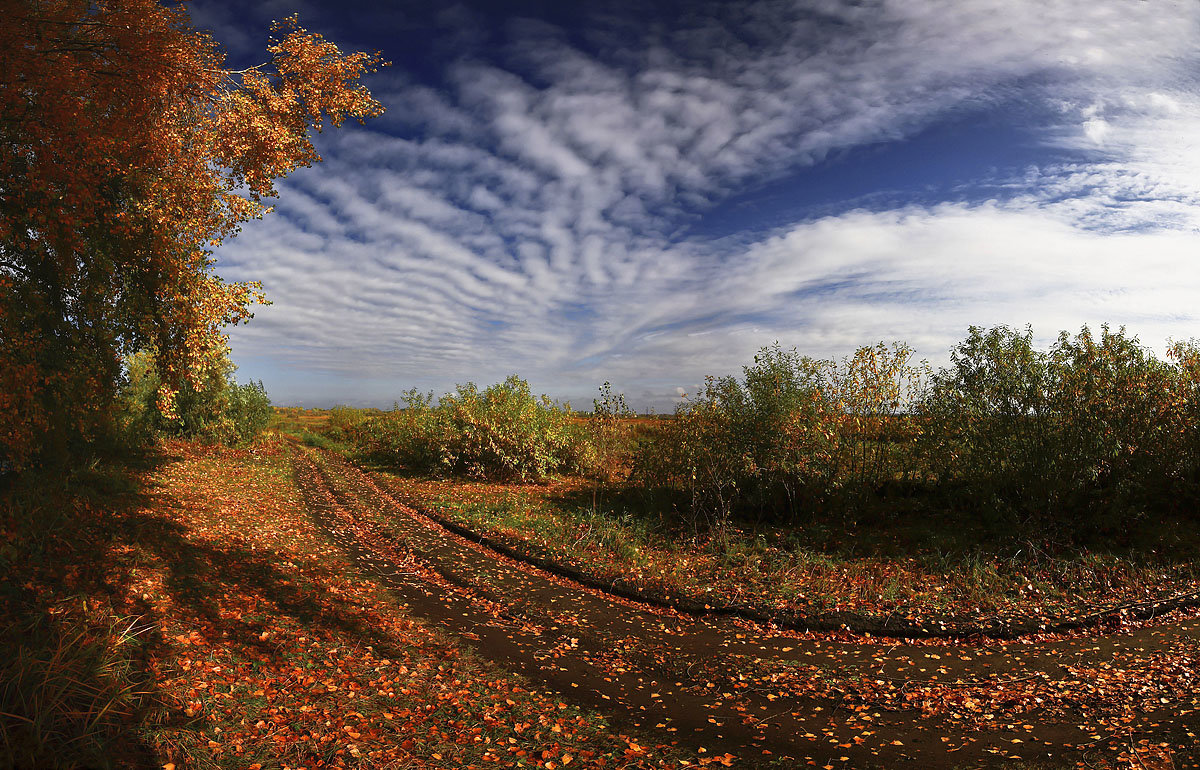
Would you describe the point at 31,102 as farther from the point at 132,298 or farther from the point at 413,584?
the point at 413,584

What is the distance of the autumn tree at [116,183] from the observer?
26.2 ft

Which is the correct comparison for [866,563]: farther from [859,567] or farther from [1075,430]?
[1075,430]

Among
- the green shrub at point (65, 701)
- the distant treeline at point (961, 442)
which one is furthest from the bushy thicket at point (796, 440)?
the green shrub at point (65, 701)

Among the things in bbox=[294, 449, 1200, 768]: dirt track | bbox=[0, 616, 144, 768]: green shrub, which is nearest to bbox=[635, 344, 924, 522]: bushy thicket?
bbox=[294, 449, 1200, 768]: dirt track

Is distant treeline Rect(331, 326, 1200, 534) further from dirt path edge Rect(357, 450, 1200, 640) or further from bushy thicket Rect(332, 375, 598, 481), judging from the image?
bushy thicket Rect(332, 375, 598, 481)

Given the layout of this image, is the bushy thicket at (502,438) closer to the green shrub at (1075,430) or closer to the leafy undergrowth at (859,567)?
the leafy undergrowth at (859,567)

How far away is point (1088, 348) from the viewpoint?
10.3m

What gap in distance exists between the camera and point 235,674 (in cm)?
534

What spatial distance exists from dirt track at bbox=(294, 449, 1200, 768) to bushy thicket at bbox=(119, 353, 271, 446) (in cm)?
1339

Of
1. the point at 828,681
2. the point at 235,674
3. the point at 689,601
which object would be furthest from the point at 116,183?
the point at 828,681

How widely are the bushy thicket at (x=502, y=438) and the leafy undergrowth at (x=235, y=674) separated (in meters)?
10.5

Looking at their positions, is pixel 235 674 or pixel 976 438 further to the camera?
pixel 976 438

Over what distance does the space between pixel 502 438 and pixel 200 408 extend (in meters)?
13.9

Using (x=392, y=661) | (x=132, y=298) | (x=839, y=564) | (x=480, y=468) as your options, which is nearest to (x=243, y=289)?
(x=132, y=298)
